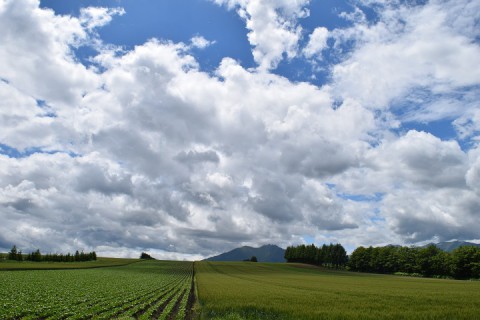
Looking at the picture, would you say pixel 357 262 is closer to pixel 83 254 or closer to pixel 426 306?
pixel 83 254

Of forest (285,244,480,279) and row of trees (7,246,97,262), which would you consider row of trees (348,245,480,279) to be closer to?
forest (285,244,480,279)

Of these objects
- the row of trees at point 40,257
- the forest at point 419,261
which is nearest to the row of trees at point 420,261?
the forest at point 419,261

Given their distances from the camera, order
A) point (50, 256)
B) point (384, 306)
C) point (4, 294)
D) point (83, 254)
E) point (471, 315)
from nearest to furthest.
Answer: point (471, 315) < point (384, 306) < point (4, 294) < point (50, 256) < point (83, 254)

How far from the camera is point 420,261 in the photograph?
152 metres

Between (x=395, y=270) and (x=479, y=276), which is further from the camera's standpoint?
(x=395, y=270)

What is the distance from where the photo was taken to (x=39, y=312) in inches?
1052

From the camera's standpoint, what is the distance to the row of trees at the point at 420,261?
416ft

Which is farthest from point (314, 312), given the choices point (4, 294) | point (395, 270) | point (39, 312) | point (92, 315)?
point (395, 270)

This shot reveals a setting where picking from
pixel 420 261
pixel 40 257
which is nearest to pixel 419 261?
pixel 420 261

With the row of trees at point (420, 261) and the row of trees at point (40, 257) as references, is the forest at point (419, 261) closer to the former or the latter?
the row of trees at point (420, 261)

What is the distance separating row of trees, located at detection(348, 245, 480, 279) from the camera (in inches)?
4998

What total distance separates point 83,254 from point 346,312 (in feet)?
612

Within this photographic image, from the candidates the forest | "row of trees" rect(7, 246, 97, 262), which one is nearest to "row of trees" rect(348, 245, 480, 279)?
the forest

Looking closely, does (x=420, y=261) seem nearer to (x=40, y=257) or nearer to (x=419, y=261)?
(x=419, y=261)
